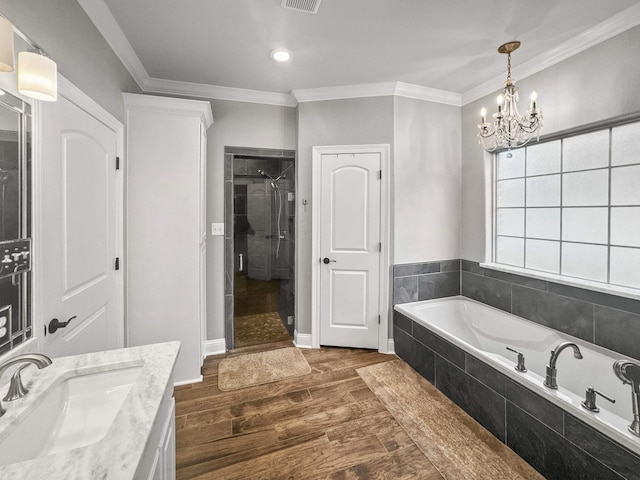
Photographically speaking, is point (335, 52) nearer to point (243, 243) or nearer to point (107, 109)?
point (107, 109)

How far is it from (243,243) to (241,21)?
105 inches

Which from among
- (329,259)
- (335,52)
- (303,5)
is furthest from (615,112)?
(329,259)

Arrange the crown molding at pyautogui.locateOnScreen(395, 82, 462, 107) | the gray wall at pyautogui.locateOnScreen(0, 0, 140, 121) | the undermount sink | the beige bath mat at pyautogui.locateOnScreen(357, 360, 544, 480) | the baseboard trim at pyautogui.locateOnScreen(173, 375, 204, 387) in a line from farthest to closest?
the crown molding at pyautogui.locateOnScreen(395, 82, 462, 107)
the baseboard trim at pyautogui.locateOnScreen(173, 375, 204, 387)
the beige bath mat at pyautogui.locateOnScreen(357, 360, 544, 480)
the gray wall at pyautogui.locateOnScreen(0, 0, 140, 121)
the undermount sink

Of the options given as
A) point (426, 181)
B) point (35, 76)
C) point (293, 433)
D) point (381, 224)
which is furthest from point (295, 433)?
point (426, 181)

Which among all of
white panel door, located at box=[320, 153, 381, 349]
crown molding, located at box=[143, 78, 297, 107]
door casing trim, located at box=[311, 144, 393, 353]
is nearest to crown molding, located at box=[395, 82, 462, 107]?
door casing trim, located at box=[311, 144, 393, 353]

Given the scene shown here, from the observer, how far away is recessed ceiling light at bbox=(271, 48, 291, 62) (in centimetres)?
224

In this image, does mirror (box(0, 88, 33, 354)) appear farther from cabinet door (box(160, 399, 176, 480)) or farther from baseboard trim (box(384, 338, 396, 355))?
baseboard trim (box(384, 338, 396, 355))

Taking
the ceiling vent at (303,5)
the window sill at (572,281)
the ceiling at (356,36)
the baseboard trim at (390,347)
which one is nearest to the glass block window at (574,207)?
the window sill at (572,281)

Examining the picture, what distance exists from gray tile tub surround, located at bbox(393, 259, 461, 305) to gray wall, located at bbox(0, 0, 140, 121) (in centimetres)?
267

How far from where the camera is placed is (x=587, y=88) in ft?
6.84

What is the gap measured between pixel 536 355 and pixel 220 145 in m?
3.36

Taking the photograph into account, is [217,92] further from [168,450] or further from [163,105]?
[168,450]

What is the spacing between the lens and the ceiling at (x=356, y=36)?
1.80 metres

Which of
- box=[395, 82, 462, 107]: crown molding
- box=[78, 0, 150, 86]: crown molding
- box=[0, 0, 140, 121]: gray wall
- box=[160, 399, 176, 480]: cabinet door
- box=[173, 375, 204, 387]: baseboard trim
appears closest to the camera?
box=[160, 399, 176, 480]: cabinet door
